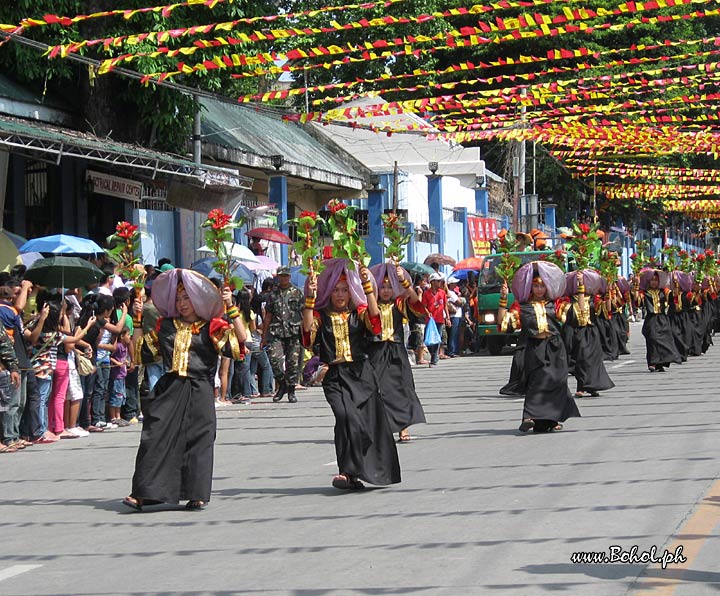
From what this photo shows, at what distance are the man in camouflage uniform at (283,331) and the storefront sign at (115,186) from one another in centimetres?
463

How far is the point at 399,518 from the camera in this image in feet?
27.0

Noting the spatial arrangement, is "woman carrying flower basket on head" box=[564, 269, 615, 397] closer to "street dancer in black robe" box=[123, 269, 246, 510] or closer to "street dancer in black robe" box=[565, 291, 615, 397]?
"street dancer in black robe" box=[565, 291, 615, 397]

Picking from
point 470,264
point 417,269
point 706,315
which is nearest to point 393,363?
point 417,269

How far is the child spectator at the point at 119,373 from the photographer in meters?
15.3

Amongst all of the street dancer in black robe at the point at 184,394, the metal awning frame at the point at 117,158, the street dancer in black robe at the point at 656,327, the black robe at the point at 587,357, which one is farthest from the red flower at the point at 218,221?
the street dancer in black robe at the point at 656,327

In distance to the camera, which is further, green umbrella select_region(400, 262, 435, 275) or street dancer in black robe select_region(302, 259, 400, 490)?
green umbrella select_region(400, 262, 435, 275)

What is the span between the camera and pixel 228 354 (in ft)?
30.4

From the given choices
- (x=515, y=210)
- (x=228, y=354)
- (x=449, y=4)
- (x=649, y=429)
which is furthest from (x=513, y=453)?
(x=449, y=4)

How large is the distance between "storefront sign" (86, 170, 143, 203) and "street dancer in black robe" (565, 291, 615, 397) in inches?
343

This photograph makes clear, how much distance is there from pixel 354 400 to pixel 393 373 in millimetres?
2728

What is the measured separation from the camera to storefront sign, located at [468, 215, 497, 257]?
42.3 metres

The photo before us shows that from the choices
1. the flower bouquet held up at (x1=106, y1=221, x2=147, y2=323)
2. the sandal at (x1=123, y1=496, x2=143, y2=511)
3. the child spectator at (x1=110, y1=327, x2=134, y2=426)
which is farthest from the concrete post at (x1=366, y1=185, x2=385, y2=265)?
the sandal at (x1=123, y1=496, x2=143, y2=511)

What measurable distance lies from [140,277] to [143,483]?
2.36 metres

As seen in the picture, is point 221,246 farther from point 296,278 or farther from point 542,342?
point 296,278
